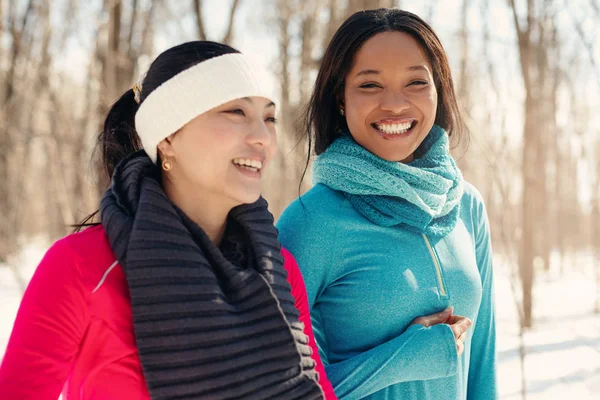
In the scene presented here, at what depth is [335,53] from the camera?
1.78m

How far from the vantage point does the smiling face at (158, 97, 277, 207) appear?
1339 millimetres

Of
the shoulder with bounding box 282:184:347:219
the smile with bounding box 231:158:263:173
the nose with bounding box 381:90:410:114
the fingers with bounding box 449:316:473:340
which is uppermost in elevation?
the nose with bounding box 381:90:410:114

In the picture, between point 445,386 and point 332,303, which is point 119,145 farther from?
point 445,386

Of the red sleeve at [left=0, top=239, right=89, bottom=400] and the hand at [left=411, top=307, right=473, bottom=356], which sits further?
the hand at [left=411, top=307, right=473, bottom=356]

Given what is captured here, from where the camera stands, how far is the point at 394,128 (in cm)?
172

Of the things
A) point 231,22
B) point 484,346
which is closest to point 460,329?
point 484,346

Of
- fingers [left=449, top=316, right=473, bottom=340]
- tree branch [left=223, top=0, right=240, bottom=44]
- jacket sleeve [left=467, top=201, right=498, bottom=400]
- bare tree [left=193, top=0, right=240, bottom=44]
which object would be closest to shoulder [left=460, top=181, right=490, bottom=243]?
jacket sleeve [left=467, top=201, right=498, bottom=400]

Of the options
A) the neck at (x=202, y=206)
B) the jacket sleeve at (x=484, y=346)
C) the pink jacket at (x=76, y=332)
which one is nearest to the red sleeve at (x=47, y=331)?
the pink jacket at (x=76, y=332)

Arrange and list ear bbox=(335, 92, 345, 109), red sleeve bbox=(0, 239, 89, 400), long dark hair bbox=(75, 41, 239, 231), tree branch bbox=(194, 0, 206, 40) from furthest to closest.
→ 1. tree branch bbox=(194, 0, 206, 40)
2. ear bbox=(335, 92, 345, 109)
3. long dark hair bbox=(75, 41, 239, 231)
4. red sleeve bbox=(0, 239, 89, 400)

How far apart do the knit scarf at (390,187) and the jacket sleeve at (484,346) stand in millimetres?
250

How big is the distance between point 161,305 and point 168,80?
0.51 meters

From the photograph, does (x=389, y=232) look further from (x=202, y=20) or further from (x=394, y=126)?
(x=202, y=20)

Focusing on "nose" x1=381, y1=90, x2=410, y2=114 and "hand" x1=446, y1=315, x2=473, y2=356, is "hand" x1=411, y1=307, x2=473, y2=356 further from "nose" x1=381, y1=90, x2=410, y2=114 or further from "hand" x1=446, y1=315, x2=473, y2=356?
"nose" x1=381, y1=90, x2=410, y2=114

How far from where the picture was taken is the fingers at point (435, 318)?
162cm
